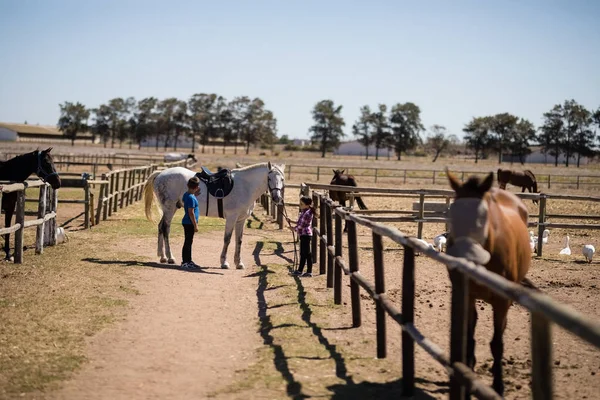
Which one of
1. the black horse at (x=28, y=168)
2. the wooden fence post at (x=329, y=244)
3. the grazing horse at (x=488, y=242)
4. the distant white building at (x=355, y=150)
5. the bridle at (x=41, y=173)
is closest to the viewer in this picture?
the grazing horse at (x=488, y=242)

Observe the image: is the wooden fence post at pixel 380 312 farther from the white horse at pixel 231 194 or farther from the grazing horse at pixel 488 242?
the white horse at pixel 231 194

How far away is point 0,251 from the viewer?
10797 mm

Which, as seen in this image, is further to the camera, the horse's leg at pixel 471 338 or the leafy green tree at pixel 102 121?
Answer: the leafy green tree at pixel 102 121

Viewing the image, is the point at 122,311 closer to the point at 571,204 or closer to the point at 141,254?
the point at 141,254

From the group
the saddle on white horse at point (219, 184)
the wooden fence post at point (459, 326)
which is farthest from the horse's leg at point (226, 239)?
the wooden fence post at point (459, 326)

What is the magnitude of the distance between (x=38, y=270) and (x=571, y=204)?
80.7 ft

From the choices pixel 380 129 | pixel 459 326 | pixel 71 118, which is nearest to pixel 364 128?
pixel 380 129

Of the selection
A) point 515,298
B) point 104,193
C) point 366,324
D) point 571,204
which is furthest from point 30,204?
point 571,204

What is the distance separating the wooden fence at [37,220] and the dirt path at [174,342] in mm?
2195

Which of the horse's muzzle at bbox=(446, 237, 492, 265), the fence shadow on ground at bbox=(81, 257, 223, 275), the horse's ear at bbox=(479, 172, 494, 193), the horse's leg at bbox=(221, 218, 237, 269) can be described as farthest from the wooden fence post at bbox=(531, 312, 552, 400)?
the horse's leg at bbox=(221, 218, 237, 269)

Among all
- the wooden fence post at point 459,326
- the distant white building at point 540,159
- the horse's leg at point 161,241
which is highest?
the distant white building at point 540,159

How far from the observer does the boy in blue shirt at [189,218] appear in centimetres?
1026

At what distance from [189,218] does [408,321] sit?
616cm

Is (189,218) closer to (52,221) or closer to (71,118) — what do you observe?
(52,221)
